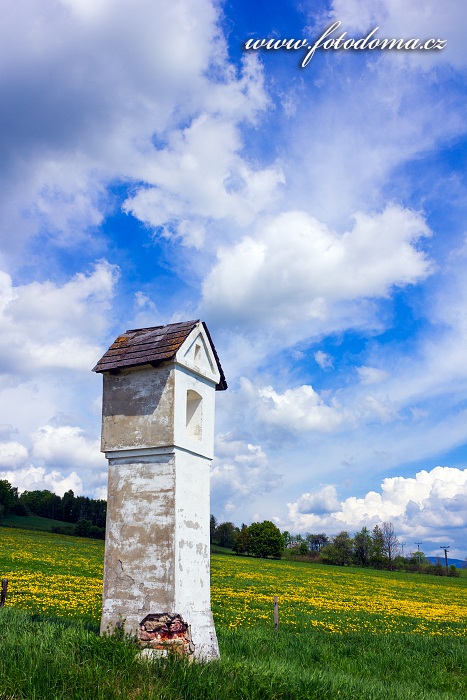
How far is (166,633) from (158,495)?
1.68 meters

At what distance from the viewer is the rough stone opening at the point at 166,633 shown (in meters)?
7.03

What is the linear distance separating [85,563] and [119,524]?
31666 millimetres

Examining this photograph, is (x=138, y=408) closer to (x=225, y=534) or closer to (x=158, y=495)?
(x=158, y=495)

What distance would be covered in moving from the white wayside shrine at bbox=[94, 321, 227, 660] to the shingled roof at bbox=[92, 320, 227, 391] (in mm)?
19

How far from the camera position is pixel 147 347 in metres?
8.42

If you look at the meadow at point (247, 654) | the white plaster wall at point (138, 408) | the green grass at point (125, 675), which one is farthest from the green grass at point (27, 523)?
the white plaster wall at point (138, 408)

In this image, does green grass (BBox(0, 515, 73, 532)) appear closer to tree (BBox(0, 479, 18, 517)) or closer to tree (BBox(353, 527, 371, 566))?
tree (BBox(0, 479, 18, 517))

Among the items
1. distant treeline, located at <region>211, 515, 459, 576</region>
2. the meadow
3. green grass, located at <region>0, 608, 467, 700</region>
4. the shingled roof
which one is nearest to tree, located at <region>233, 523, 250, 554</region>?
distant treeline, located at <region>211, 515, 459, 576</region>

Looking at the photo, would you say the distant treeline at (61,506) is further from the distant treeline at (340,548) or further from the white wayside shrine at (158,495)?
the white wayside shrine at (158,495)

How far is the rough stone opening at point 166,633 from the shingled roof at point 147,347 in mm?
3310

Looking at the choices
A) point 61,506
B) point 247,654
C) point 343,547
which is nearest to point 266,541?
point 343,547

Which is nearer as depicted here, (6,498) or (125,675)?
(125,675)

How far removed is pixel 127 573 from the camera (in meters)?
7.64

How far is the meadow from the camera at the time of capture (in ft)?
19.1
